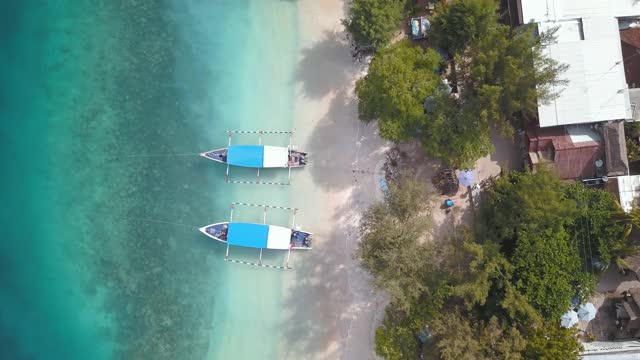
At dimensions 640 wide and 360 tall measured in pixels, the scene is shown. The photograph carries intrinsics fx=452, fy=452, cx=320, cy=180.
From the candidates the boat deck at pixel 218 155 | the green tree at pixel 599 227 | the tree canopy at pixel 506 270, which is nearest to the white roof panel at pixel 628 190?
the green tree at pixel 599 227

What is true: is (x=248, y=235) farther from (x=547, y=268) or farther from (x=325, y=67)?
(x=547, y=268)

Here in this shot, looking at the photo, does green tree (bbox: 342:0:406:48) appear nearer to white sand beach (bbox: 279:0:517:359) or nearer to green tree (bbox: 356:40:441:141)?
green tree (bbox: 356:40:441:141)

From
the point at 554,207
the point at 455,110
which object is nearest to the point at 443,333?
the point at 554,207

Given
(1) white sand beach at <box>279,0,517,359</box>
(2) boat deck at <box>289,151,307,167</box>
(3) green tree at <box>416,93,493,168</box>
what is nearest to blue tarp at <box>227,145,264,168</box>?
(2) boat deck at <box>289,151,307,167</box>

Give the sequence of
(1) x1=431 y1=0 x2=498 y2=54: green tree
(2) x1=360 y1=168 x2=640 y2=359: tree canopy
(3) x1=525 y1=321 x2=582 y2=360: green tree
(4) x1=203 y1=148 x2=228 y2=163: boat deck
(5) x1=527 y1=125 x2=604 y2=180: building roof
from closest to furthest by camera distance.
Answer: (3) x1=525 y1=321 x2=582 y2=360: green tree
(2) x1=360 y1=168 x2=640 y2=359: tree canopy
(1) x1=431 y1=0 x2=498 y2=54: green tree
(5) x1=527 y1=125 x2=604 y2=180: building roof
(4) x1=203 y1=148 x2=228 y2=163: boat deck

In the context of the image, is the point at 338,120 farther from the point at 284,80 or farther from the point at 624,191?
the point at 624,191
